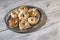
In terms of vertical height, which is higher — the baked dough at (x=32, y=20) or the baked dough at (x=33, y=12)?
the baked dough at (x=33, y=12)

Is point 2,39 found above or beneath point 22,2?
beneath

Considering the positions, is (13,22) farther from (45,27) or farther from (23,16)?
(45,27)

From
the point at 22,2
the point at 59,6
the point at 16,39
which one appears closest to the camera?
the point at 16,39

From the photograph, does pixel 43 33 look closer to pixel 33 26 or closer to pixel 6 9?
pixel 33 26

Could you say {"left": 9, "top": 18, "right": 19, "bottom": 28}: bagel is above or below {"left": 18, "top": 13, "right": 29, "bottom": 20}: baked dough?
below

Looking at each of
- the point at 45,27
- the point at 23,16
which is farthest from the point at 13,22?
the point at 45,27

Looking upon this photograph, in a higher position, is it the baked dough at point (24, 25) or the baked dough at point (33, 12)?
the baked dough at point (33, 12)

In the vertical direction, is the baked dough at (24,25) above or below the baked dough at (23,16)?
below

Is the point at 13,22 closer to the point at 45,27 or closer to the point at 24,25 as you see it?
the point at 24,25

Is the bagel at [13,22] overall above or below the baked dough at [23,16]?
below

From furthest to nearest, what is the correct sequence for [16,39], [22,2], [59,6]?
[22,2] < [59,6] < [16,39]

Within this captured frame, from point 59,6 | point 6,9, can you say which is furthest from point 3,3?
point 59,6
